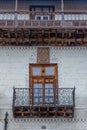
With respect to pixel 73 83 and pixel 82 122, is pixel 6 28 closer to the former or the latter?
pixel 73 83

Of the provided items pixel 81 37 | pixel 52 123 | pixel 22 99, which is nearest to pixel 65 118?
pixel 52 123

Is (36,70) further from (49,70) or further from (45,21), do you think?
(45,21)

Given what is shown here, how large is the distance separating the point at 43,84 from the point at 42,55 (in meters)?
1.16

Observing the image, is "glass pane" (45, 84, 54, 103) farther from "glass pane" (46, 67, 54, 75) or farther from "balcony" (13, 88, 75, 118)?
"glass pane" (46, 67, 54, 75)

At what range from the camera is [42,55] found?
1576cm

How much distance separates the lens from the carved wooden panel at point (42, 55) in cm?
1569

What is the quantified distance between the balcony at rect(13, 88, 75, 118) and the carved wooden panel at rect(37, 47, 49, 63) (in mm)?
1227

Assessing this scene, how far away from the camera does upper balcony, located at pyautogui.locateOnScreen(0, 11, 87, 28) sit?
15.4 m

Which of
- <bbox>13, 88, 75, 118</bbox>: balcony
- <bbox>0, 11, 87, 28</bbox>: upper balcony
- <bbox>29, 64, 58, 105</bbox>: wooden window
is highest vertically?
<bbox>0, 11, 87, 28</bbox>: upper balcony

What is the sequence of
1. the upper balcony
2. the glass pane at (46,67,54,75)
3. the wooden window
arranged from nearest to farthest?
the wooden window
the upper balcony
the glass pane at (46,67,54,75)

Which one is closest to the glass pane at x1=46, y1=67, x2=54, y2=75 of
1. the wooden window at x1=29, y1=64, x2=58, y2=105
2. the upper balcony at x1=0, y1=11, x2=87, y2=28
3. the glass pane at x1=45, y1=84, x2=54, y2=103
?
the wooden window at x1=29, y1=64, x2=58, y2=105

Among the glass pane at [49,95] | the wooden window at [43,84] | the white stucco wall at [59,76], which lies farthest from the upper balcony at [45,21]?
the glass pane at [49,95]

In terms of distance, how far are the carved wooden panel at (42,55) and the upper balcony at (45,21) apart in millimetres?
977

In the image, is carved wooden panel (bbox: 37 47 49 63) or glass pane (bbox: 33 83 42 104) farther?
carved wooden panel (bbox: 37 47 49 63)
